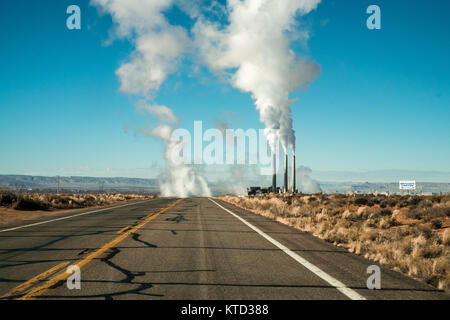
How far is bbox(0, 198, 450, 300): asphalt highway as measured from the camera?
4.83 metres

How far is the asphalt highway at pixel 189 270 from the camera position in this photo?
483cm

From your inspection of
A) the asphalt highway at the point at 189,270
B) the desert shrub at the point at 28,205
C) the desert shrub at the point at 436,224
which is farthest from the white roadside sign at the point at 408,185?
the asphalt highway at the point at 189,270

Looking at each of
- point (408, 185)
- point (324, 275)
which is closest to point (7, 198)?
point (324, 275)

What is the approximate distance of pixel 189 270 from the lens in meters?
6.07

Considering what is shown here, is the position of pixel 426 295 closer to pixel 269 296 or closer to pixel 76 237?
pixel 269 296

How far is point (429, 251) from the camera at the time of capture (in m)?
8.27

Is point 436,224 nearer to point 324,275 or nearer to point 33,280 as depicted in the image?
point 324,275

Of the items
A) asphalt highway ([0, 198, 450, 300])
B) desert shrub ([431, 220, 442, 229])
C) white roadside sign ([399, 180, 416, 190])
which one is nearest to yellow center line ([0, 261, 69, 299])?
asphalt highway ([0, 198, 450, 300])

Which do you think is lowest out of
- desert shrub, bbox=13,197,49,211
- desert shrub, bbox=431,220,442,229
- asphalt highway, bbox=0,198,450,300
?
desert shrub, bbox=13,197,49,211

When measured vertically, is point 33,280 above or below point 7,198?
above

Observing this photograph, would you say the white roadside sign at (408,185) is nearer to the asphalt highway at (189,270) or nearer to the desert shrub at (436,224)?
the desert shrub at (436,224)

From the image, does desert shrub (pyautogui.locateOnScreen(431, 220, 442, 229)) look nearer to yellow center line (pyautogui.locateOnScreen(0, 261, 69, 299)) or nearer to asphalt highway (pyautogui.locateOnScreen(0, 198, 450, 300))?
asphalt highway (pyautogui.locateOnScreen(0, 198, 450, 300))
